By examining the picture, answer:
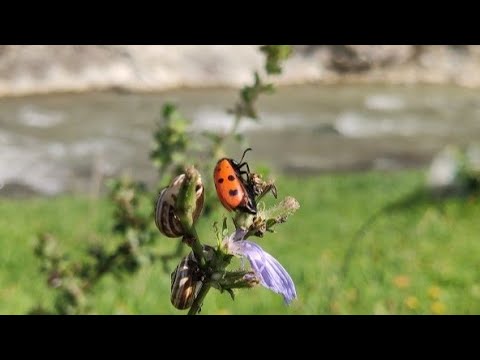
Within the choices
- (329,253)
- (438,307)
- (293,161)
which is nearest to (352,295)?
(438,307)

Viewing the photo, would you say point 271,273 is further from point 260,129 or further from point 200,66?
point 200,66

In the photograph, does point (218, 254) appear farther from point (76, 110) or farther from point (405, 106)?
point (405, 106)

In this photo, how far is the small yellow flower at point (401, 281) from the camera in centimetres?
529

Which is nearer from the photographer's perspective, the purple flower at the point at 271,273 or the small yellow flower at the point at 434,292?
the purple flower at the point at 271,273

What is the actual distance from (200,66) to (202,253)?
12.0 metres

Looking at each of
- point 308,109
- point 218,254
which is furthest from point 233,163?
point 308,109

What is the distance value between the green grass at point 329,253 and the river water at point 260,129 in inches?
58.1

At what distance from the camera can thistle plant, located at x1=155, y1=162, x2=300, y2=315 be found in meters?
0.91

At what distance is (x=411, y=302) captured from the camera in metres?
5.05

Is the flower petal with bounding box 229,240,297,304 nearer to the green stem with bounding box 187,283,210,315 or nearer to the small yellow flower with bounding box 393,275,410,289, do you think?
the green stem with bounding box 187,283,210,315

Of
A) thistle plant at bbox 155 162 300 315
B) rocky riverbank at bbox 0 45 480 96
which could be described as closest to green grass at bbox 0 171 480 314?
thistle plant at bbox 155 162 300 315

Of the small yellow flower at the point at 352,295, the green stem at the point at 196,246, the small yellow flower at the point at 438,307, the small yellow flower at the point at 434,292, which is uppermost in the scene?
the small yellow flower at the point at 434,292

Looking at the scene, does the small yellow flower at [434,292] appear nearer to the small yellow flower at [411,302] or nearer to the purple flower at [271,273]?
the small yellow flower at [411,302]


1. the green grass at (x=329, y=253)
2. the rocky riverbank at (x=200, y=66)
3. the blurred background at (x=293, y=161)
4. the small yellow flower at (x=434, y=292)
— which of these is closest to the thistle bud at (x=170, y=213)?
the blurred background at (x=293, y=161)
